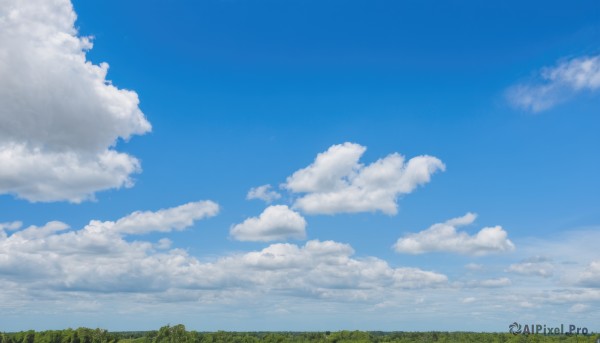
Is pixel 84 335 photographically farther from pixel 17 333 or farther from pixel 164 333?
pixel 17 333

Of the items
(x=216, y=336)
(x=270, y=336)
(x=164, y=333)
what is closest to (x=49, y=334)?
(x=164, y=333)

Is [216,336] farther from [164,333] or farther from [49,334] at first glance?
[49,334]

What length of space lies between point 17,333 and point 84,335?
34.3 meters

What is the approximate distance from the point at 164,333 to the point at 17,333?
177 feet

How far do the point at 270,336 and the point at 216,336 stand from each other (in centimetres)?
1785

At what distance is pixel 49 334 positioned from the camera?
178125mm

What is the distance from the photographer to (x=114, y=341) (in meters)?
175

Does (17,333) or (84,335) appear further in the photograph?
(17,333)

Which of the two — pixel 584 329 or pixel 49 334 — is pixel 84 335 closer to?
pixel 49 334

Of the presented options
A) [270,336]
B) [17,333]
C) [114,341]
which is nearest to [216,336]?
[270,336]

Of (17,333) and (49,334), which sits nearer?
(49,334)

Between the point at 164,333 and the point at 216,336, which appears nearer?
the point at 164,333

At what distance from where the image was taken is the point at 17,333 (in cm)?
19100

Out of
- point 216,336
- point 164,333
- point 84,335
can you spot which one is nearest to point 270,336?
point 216,336
